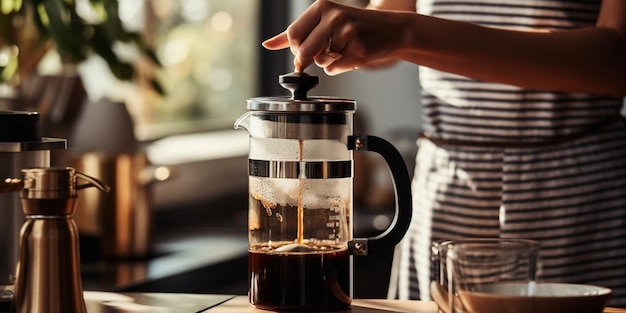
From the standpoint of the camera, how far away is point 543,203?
1739mm

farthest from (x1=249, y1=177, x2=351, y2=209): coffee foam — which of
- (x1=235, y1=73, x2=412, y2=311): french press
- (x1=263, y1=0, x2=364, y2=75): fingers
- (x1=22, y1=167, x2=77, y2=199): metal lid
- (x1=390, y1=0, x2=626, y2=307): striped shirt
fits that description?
(x1=390, y1=0, x2=626, y2=307): striped shirt

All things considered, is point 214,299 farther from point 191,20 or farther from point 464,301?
point 191,20

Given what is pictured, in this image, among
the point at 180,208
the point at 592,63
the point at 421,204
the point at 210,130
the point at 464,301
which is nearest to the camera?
Result: the point at 464,301

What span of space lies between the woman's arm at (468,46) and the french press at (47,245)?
303 millimetres

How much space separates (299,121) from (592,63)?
0.51m

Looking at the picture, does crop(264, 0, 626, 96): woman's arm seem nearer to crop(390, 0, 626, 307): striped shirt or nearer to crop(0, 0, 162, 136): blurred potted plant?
crop(390, 0, 626, 307): striped shirt

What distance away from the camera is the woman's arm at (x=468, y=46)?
1.23 meters

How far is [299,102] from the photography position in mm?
1204

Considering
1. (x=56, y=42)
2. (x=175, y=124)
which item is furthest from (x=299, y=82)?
(x=175, y=124)

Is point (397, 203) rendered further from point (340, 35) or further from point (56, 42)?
point (56, 42)

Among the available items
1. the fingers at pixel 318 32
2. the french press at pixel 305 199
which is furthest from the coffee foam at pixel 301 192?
the fingers at pixel 318 32

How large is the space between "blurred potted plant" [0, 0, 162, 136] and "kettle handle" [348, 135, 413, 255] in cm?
103

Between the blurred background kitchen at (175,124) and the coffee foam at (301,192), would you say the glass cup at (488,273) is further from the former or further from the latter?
the blurred background kitchen at (175,124)

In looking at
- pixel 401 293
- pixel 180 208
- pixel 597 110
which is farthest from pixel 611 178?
pixel 180 208
